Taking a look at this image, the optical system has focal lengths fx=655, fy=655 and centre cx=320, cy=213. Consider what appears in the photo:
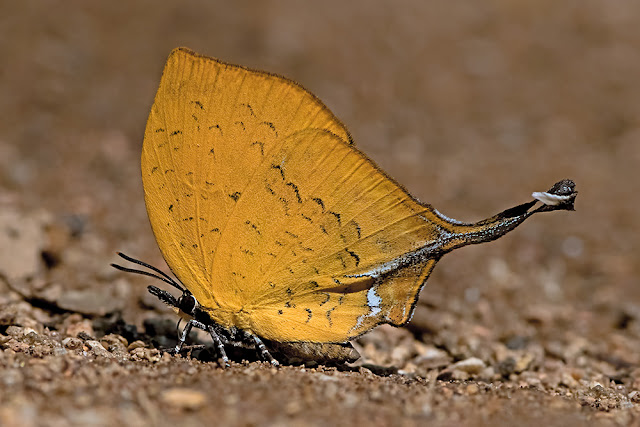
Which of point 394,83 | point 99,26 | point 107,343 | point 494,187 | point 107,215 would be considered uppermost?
point 394,83

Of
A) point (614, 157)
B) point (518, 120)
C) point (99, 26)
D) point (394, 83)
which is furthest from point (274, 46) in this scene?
point (614, 157)

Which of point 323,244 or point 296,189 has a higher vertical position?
point 296,189

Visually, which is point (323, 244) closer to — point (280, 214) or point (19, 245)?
point (280, 214)

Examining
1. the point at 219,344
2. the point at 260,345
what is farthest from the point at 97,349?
the point at 260,345

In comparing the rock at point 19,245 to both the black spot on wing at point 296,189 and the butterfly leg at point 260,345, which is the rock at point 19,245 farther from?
the black spot on wing at point 296,189

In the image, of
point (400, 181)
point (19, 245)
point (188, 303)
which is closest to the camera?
point (188, 303)

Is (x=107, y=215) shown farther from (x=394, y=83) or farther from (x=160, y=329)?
(x=394, y=83)

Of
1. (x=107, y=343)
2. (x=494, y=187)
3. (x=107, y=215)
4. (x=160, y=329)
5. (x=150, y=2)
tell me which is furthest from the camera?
(x=150, y=2)
